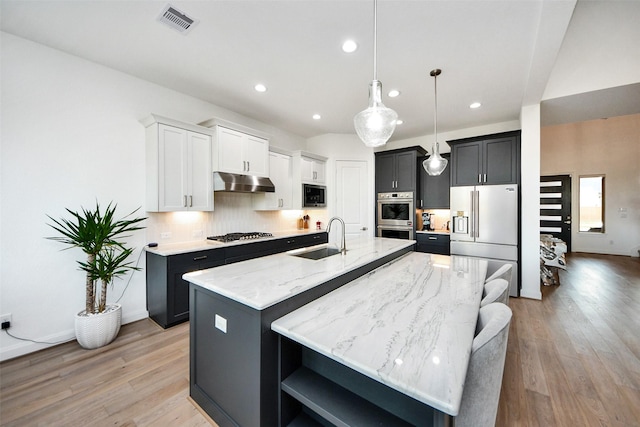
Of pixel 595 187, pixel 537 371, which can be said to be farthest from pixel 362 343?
pixel 595 187

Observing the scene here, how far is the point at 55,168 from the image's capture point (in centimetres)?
247

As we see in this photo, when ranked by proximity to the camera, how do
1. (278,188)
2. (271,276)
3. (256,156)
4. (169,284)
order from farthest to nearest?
(278,188) < (256,156) < (169,284) < (271,276)

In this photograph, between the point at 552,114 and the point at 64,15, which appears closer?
the point at 64,15

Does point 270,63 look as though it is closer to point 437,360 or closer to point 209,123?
point 209,123

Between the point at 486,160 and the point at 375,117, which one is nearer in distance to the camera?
the point at 375,117

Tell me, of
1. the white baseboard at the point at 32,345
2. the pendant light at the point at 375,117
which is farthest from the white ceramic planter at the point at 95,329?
the pendant light at the point at 375,117

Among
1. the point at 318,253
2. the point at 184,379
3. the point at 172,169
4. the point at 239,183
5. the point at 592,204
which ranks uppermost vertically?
the point at 172,169

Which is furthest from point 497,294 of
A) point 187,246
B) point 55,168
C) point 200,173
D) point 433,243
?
point 55,168

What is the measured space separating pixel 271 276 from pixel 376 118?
1302 millimetres

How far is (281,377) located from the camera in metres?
1.34

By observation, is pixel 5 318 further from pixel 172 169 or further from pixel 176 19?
pixel 176 19

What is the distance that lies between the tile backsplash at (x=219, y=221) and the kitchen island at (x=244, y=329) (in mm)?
1828

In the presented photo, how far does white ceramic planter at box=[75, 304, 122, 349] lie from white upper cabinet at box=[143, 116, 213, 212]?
3.83 ft

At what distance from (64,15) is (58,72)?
2.33ft
